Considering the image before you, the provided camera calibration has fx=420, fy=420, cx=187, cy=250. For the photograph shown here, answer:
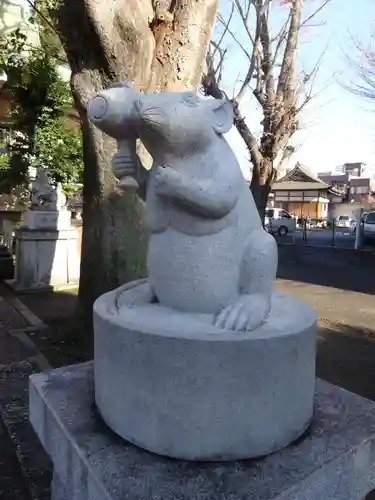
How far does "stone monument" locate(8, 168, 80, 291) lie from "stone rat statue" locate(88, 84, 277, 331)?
5.95m

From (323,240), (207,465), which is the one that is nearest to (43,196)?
(207,465)

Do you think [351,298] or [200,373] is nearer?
[200,373]

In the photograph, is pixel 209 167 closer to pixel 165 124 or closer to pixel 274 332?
pixel 165 124

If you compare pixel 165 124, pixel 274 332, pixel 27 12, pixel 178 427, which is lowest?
pixel 178 427

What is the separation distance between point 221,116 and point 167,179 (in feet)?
1.26

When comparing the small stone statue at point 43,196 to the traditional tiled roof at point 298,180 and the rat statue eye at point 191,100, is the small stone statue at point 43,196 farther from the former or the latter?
the traditional tiled roof at point 298,180

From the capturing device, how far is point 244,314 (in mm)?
1607

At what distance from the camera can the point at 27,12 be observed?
42.6ft

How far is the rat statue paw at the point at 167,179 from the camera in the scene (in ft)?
4.97

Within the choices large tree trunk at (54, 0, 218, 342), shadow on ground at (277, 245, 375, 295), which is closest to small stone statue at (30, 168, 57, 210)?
large tree trunk at (54, 0, 218, 342)

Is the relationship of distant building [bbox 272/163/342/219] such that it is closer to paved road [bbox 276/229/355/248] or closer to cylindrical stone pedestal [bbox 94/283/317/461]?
paved road [bbox 276/229/355/248]

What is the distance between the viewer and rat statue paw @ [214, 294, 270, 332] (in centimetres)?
157

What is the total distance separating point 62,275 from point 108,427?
20.1 ft

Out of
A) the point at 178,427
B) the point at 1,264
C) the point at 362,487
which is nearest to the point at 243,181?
the point at 178,427
